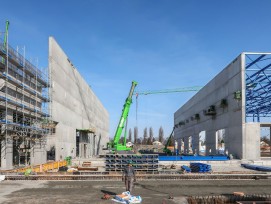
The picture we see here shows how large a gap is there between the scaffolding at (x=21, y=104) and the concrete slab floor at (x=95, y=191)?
7.76 m

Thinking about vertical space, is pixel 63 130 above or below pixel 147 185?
above

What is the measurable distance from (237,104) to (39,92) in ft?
73.0

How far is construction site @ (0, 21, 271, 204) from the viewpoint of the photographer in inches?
609

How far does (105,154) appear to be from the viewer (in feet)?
98.3

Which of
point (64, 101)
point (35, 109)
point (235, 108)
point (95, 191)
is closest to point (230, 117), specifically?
point (235, 108)

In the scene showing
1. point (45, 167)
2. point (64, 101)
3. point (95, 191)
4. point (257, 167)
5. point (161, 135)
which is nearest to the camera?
point (95, 191)

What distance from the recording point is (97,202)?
1263cm

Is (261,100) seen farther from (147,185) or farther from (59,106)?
(147,185)

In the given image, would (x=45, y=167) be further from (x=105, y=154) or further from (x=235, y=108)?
(x=235, y=108)

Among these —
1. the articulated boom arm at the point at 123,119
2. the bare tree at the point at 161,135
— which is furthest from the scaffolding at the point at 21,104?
the bare tree at the point at 161,135

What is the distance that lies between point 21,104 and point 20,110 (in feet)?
2.04

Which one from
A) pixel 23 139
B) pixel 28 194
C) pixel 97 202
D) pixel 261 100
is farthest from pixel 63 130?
pixel 261 100

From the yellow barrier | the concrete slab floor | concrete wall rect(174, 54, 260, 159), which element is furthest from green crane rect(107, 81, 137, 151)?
the concrete slab floor

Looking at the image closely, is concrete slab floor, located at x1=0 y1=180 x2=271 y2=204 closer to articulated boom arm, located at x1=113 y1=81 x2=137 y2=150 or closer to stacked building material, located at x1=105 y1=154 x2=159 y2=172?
stacked building material, located at x1=105 y1=154 x2=159 y2=172
